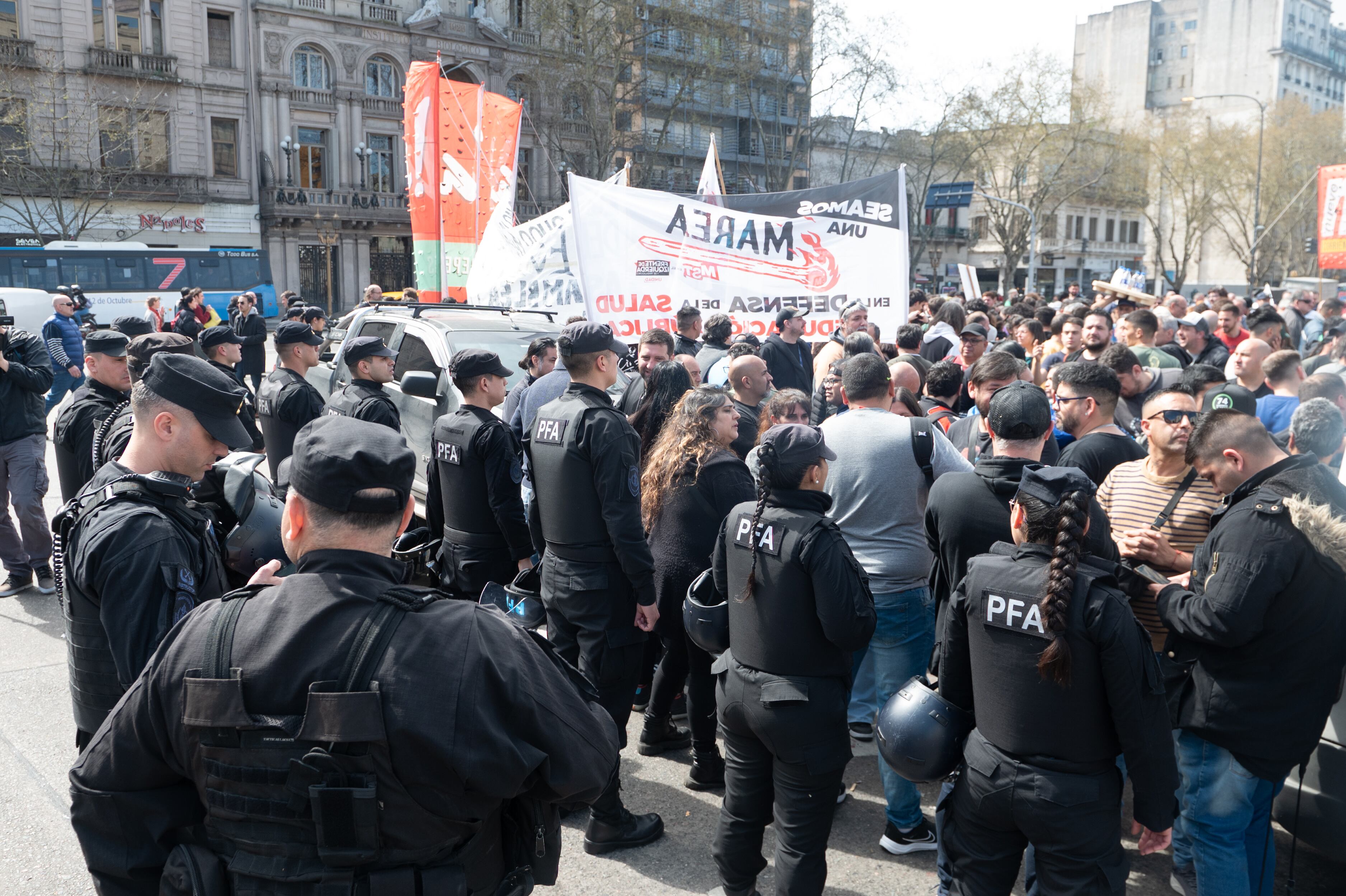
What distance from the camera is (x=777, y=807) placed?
3.29 meters

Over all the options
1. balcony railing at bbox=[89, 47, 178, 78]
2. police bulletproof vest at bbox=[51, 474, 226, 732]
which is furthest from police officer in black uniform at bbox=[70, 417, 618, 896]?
balcony railing at bbox=[89, 47, 178, 78]

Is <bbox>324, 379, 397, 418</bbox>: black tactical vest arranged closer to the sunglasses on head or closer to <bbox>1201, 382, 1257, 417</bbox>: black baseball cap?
the sunglasses on head

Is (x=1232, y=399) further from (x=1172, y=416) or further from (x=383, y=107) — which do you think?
(x=383, y=107)

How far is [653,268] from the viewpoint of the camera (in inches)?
345

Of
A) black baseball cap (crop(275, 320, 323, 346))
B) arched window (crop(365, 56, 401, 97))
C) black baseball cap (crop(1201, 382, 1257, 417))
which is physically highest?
arched window (crop(365, 56, 401, 97))

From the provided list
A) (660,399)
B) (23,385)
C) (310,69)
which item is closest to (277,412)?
(23,385)

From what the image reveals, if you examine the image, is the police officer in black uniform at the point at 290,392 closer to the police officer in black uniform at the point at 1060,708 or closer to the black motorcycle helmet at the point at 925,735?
the black motorcycle helmet at the point at 925,735

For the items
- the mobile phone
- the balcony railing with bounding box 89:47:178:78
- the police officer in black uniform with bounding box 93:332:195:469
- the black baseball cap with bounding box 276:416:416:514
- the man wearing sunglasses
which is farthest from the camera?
the balcony railing with bounding box 89:47:178:78

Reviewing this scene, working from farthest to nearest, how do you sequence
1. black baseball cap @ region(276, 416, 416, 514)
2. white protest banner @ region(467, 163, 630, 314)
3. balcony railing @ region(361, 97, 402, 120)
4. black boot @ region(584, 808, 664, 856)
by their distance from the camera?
balcony railing @ region(361, 97, 402, 120) → white protest banner @ region(467, 163, 630, 314) → black boot @ region(584, 808, 664, 856) → black baseball cap @ region(276, 416, 416, 514)

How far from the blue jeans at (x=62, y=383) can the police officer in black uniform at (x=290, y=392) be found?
5433mm

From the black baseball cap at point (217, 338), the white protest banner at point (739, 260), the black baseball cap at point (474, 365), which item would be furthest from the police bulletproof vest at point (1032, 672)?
the black baseball cap at point (217, 338)

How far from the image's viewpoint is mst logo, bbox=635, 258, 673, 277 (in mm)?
8750

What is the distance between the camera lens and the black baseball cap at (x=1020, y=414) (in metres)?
3.39

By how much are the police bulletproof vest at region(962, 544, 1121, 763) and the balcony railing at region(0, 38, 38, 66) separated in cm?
4233
